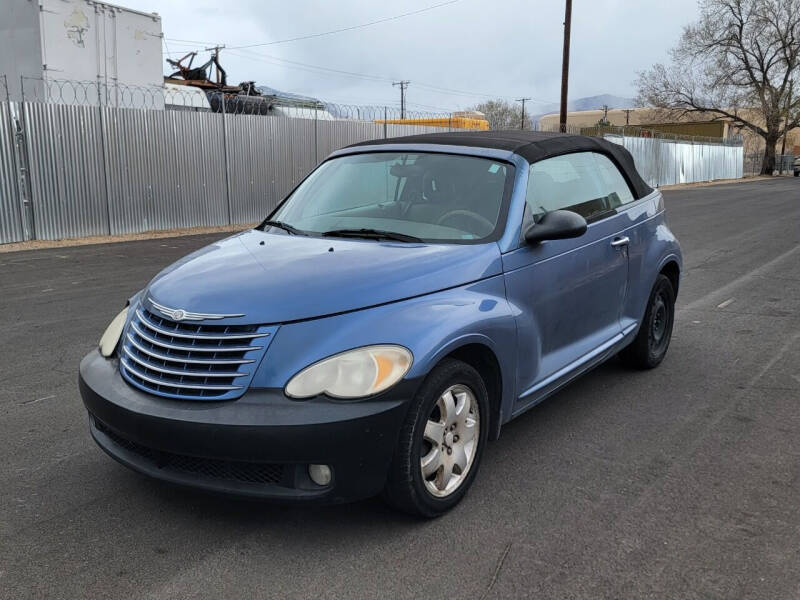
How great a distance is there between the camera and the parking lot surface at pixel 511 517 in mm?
2750

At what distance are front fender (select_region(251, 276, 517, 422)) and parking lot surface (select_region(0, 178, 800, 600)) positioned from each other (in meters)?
0.71

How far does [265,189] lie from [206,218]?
1.85m

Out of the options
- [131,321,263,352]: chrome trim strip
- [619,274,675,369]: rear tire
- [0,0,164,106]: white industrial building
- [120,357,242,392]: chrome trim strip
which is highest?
[0,0,164,106]: white industrial building

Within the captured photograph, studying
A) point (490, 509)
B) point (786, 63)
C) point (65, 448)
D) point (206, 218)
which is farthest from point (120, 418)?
point (786, 63)

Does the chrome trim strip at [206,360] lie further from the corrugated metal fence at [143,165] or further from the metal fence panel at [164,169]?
the metal fence panel at [164,169]

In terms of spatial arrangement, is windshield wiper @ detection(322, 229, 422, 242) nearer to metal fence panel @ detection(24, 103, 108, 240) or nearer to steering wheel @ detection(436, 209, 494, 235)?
steering wheel @ detection(436, 209, 494, 235)

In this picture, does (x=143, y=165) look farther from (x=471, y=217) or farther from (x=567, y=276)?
(x=567, y=276)

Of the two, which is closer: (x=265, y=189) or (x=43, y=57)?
(x=43, y=57)

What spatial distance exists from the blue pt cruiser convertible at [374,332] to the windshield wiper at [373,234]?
2 centimetres

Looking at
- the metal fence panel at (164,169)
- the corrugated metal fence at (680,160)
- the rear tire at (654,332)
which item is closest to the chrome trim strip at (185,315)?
the rear tire at (654,332)

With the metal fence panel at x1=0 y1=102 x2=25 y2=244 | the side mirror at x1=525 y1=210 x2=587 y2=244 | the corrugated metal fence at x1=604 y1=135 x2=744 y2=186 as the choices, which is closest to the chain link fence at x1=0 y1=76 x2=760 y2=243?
the metal fence panel at x1=0 y1=102 x2=25 y2=244

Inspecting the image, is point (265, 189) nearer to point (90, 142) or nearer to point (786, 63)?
point (90, 142)

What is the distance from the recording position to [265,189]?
59.3 ft

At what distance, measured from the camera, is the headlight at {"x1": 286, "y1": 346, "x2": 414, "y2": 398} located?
9.14 ft
